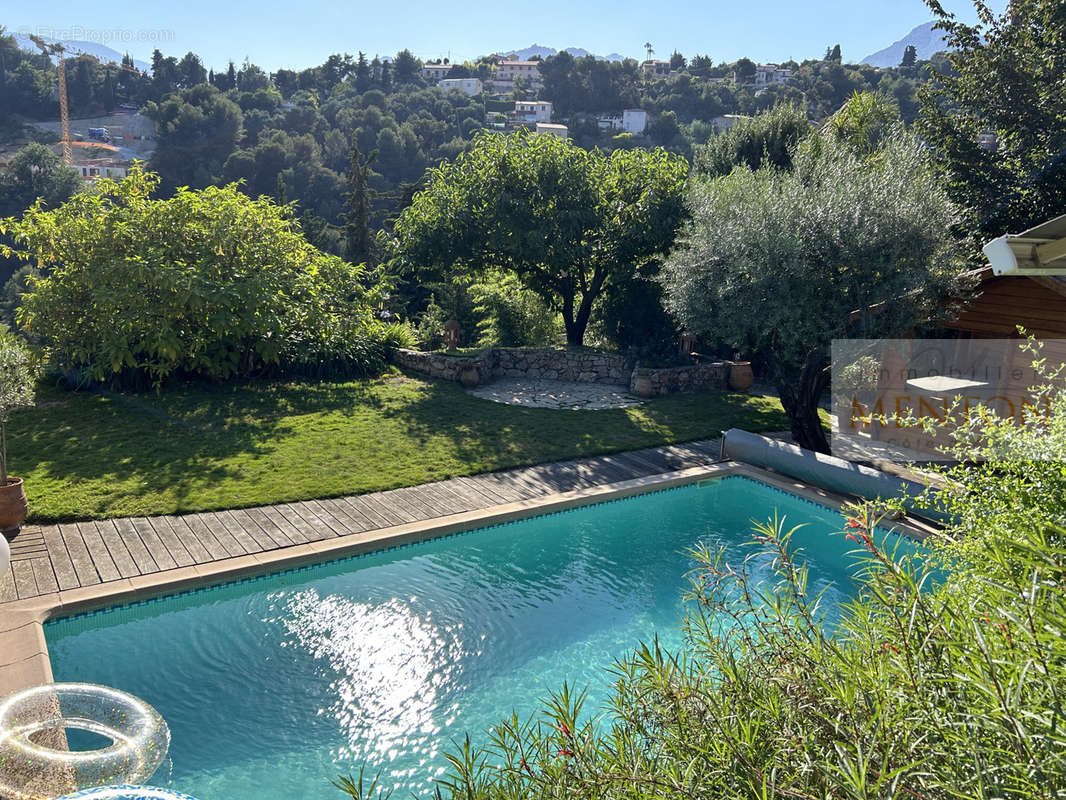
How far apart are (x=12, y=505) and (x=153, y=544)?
5.50ft

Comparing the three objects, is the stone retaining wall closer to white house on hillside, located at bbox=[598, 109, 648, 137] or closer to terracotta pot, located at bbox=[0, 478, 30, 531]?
terracotta pot, located at bbox=[0, 478, 30, 531]

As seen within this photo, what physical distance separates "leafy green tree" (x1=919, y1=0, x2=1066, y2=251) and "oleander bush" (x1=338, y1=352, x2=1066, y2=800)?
13987mm

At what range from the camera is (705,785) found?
2.56 m

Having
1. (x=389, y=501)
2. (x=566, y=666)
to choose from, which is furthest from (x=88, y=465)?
(x=566, y=666)

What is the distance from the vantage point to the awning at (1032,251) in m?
5.36

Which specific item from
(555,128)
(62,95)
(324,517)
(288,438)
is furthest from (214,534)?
(62,95)

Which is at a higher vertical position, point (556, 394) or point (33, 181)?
point (33, 181)

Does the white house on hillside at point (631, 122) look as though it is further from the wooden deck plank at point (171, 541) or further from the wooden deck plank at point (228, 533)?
the wooden deck plank at point (171, 541)

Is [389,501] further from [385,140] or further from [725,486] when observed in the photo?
[385,140]

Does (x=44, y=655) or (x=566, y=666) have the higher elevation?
(x=44, y=655)

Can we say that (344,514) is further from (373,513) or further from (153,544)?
(153,544)

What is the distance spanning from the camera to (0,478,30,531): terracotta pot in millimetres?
8359

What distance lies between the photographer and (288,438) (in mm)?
12469

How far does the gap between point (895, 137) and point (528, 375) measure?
9644 millimetres
